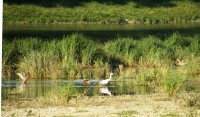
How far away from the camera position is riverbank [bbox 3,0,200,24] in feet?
296

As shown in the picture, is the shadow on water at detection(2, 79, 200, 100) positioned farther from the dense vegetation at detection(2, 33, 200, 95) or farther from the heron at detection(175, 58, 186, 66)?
the heron at detection(175, 58, 186, 66)

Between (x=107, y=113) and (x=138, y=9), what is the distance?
86.8 metres

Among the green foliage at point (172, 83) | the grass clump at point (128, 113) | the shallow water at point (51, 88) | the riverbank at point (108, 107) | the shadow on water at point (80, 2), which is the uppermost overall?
the green foliage at point (172, 83)

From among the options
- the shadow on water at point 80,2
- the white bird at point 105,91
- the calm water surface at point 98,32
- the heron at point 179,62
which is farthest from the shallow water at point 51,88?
the shadow on water at point 80,2

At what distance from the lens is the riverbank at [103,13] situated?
90.2 m

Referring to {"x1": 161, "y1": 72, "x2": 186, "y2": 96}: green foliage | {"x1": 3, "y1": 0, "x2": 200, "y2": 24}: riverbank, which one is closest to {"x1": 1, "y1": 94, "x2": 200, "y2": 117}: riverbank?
{"x1": 161, "y1": 72, "x2": 186, "y2": 96}: green foliage

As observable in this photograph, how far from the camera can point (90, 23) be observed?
298 feet

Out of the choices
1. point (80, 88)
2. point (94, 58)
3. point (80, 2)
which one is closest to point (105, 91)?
point (80, 88)

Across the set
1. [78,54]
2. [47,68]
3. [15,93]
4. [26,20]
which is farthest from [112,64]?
[26,20]

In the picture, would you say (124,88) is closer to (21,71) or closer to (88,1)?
(21,71)

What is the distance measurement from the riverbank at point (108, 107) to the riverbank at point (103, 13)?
2757 inches

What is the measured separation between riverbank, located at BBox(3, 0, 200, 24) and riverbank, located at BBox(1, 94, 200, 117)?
7003 centimetres

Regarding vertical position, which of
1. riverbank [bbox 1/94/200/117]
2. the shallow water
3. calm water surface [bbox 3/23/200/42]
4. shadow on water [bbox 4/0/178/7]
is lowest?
calm water surface [bbox 3/23/200/42]

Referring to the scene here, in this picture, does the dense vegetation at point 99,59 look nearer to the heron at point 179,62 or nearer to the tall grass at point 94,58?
the tall grass at point 94,58
